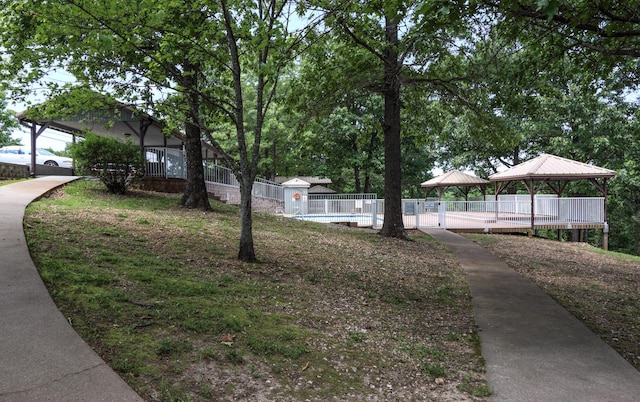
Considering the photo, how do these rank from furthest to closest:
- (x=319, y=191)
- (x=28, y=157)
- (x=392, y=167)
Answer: (x=319, y=191) < (x=28, y=157) < (x=392, y=167)

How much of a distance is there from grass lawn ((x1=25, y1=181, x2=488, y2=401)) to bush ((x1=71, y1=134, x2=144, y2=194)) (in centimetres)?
371

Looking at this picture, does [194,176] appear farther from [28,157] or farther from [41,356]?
[28,157]

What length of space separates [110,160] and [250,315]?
10349 millimetres

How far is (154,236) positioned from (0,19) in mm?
5257

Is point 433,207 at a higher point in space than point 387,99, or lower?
lower

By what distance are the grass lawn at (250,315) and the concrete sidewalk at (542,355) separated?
0.23 meters

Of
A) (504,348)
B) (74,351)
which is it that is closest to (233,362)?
(74,351)

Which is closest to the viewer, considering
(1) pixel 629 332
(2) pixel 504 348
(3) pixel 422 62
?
(2) pixel 504 348

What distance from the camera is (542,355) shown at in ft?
13.3

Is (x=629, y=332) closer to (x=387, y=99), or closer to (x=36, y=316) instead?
(x=36, y=316)

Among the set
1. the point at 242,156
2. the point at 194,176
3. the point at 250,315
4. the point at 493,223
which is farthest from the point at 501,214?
the point at 250,315

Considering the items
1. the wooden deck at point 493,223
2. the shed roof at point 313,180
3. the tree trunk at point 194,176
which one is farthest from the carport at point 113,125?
the shed roof at point 313,180

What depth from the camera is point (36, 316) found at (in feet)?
10.9

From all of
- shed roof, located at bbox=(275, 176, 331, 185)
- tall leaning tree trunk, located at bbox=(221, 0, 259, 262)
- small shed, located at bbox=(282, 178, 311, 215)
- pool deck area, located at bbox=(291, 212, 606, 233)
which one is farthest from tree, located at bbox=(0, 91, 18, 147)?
tall leaning tree trunk, located at bbox=(221, 0, 259, 262)
